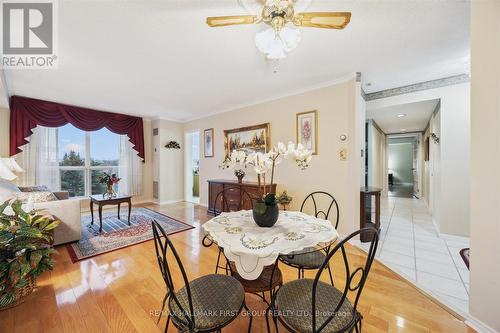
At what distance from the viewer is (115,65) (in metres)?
2.52

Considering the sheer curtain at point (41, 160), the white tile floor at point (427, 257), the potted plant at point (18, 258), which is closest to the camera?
the potted plant at point (18, 258)

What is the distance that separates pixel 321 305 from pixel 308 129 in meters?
2.70

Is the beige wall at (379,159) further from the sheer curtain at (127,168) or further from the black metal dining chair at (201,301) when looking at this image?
the sheer curtain at (127,168)

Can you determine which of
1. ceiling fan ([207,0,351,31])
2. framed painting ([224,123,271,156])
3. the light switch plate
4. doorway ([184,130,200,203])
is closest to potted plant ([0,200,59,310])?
ceiling fan ([207,0,351,31])

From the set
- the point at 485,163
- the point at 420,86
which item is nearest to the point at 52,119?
the point at 485,163

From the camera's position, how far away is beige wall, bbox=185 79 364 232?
280cm

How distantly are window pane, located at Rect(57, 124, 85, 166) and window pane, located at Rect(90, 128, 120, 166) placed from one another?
19cm

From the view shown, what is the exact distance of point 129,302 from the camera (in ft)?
5.57

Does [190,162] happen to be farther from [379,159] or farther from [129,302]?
[379,159]

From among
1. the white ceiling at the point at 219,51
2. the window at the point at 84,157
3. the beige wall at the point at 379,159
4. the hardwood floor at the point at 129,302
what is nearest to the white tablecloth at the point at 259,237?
the hardwood floor at the point at 129,302

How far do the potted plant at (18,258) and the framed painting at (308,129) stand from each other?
3354mm

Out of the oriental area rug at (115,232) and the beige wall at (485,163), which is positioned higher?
the beige wall at (485,163)

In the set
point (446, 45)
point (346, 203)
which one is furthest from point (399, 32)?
point (346, 203)

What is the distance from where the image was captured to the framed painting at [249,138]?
3894 mm
